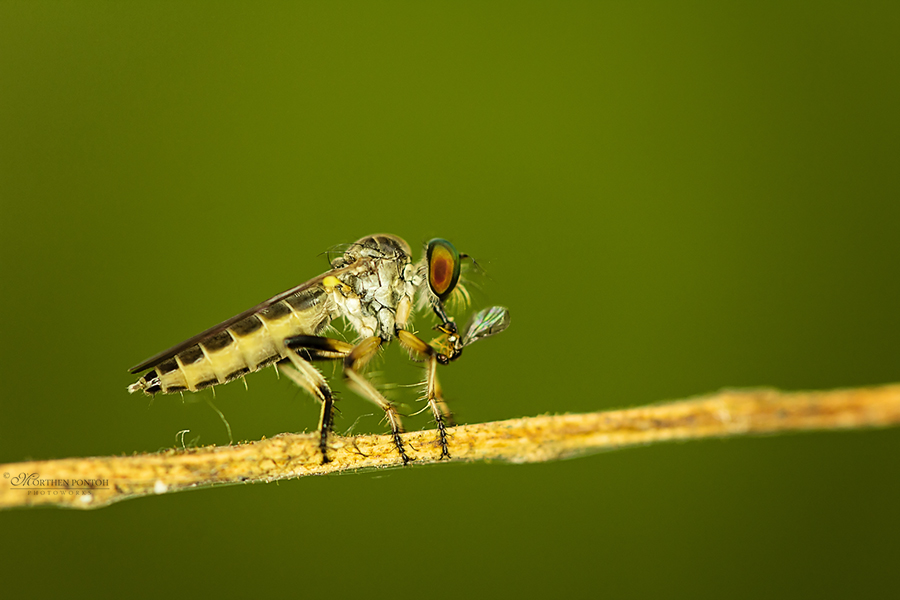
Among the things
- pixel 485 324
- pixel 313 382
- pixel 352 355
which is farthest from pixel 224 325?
pixel 485 324

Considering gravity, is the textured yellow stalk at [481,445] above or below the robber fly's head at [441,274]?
below

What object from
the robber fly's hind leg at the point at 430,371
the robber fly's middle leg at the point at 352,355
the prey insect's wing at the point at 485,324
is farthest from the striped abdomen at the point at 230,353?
the prey insect's wing at the point at 485,324

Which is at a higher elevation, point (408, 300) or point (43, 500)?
point (408, 300)

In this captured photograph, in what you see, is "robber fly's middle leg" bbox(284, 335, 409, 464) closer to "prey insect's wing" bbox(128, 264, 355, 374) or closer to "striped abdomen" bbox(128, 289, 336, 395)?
"striped abdomen" bbox(128, 289, 336, 395)

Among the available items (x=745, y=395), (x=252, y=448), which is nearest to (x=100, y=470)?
(x=252, y=448)

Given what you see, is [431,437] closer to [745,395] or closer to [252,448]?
[252,448]

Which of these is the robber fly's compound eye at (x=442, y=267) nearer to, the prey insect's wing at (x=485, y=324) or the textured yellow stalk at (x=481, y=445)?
the prey insect's wing at (x=485, y=324)
